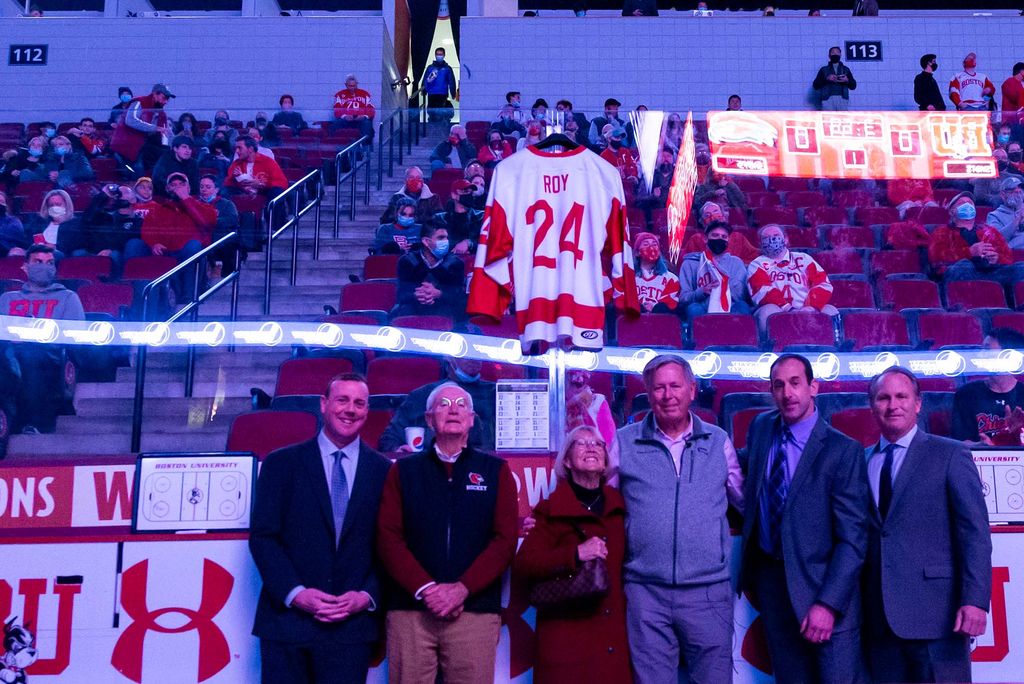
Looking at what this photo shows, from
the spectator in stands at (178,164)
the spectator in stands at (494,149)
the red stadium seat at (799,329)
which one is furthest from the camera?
the spectator in stands at (178,164)

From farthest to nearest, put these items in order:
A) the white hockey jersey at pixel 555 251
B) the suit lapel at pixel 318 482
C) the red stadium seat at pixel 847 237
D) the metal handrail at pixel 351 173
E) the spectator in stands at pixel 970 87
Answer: the spectator in stands at pixel 970 87, the metal handrail at pixel 351 173, the red stadium seat at pixel 847 237, the white hockey jersey at pixel 555 251, the suit lapel at pixel 318 482

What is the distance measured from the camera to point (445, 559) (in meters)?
3.63

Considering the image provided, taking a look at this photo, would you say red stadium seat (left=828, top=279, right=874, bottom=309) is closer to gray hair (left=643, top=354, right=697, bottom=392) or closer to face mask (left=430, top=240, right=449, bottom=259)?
face mask (left=430, top=240, right=449, bottom=259)

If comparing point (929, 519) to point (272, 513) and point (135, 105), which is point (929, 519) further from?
point (135, 105)

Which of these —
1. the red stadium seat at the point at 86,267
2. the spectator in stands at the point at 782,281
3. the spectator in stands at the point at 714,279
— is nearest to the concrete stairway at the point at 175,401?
the red stadium seat at the point at 86,267

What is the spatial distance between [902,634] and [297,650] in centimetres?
203

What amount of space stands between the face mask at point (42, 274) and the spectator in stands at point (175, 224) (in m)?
0.45

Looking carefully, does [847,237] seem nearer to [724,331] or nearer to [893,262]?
[893,262]

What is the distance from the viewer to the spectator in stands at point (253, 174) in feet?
22.6

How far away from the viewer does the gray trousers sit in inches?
138

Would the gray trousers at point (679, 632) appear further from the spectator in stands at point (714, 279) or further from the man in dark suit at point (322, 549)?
the spectator in stands at point (714, 279)

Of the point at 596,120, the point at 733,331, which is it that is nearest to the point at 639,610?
the point at 733,331

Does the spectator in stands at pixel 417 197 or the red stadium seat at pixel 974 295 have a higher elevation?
the spectator in stands at pixel 417 197

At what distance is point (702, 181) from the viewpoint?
645 centimetres
